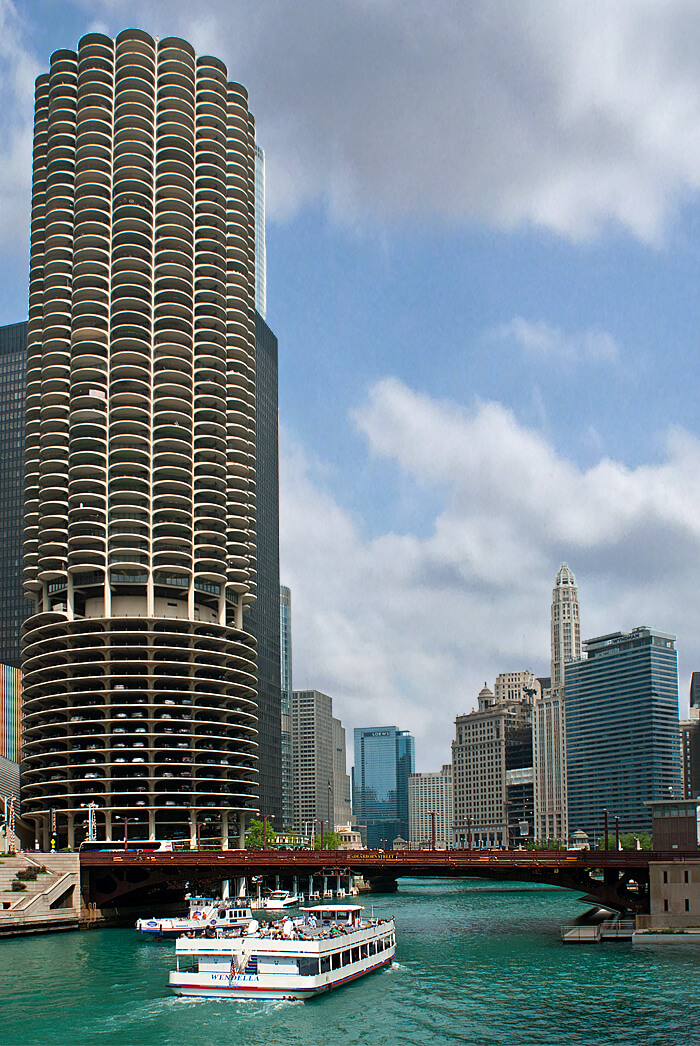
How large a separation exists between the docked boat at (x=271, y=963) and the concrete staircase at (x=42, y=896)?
42324mm

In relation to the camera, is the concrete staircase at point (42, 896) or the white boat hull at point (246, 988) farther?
the concrete staircase at point (42, 896)

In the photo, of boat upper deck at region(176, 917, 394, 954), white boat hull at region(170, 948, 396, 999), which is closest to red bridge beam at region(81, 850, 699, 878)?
boat upper deck at region(176, 917, 394, 954)

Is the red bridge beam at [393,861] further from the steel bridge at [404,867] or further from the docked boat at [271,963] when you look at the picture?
the docked boat at [271,963]

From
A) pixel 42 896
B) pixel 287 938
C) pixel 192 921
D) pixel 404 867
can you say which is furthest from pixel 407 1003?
pixel 42 896

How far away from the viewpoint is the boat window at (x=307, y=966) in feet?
304

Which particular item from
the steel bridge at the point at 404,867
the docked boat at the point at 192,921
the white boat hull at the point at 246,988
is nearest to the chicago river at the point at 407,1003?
the white boat hull at the point at 246,988

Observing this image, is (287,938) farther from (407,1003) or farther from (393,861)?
(393,861)

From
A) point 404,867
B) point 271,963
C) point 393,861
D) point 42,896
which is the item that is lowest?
point 42,896

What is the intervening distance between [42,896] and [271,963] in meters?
60.5

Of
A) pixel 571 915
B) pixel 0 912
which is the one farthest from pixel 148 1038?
pixel 571 915

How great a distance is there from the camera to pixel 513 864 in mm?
136250

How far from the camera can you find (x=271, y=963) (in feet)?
309

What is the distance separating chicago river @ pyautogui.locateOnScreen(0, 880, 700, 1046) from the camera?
251 feet

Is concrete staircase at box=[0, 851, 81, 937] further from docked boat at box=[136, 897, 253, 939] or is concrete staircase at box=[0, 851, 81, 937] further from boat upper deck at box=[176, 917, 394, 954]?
boat upper deck at box=[176, 917, 394, 954]
